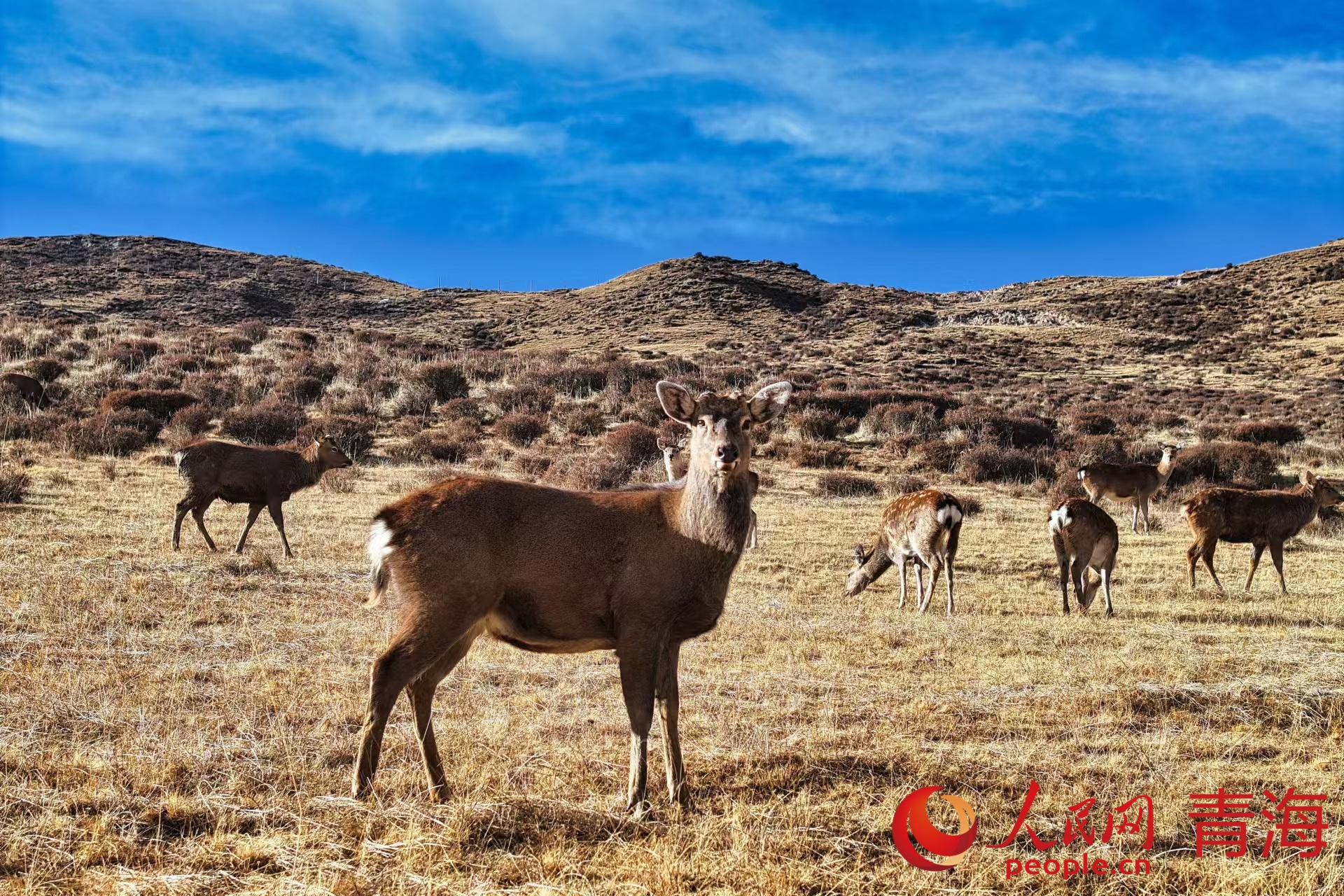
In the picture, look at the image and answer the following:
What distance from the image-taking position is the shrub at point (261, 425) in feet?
82.9

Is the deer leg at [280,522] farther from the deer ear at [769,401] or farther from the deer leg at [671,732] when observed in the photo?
the deer ear at [769,401]

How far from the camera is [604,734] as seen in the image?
6223 mm

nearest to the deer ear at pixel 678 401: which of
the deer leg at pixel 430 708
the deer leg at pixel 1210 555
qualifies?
the deer leg at pixel 430 708

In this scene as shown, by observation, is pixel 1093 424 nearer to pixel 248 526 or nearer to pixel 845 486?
pixel 845 486

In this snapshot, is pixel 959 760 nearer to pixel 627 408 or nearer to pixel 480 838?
pixel 480 838

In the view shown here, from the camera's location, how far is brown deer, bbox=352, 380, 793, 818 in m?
4.71

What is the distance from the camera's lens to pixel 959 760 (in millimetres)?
5824

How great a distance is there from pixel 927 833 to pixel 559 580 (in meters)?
2.42

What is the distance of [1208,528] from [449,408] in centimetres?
2365

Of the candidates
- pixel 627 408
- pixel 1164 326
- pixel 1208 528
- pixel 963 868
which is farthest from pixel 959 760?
pixel 1164 326

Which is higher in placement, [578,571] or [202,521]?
[578,571]

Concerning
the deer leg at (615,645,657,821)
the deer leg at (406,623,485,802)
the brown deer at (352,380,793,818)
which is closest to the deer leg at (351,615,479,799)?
the brown deer at (352,380,793,818)

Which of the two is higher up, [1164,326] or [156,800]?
[1164,326]

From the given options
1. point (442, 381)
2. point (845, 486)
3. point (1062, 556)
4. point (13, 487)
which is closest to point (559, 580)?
point (1062, 556)
